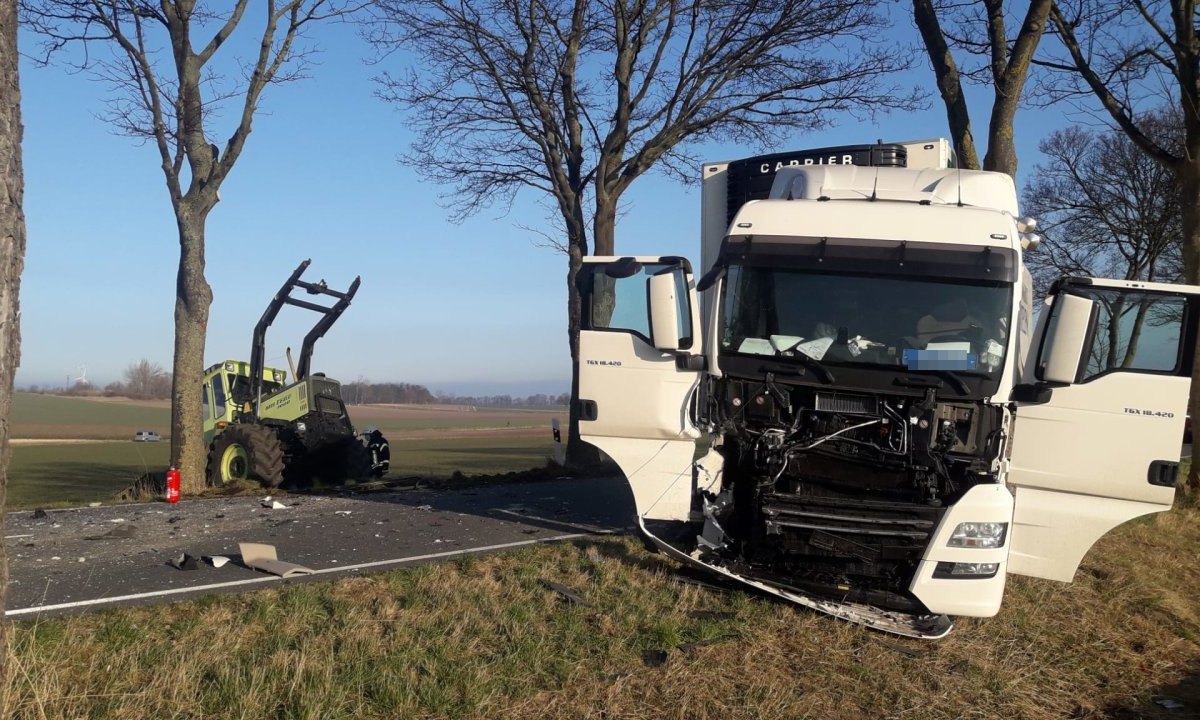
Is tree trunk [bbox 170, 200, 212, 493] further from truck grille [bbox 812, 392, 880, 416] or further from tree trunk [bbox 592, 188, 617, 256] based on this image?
truck grille [bbox 812, 392, 880, 416]

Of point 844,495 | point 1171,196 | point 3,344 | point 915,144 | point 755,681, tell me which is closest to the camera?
point 3,344

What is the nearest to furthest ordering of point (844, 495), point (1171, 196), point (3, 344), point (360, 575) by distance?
point (3, 344)
point (844, 495)
point (360, 575)
point (1171, 196)

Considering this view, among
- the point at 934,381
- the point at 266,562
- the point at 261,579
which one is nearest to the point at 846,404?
the point at 934,381

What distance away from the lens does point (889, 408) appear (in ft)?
22.0

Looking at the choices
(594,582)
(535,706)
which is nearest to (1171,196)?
(594,582)

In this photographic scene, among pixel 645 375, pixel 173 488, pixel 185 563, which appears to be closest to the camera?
pixel 185 563

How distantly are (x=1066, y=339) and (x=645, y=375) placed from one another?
9.62 ft

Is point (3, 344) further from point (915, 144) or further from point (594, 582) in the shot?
point (915, 144)

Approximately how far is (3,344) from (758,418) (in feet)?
15.7

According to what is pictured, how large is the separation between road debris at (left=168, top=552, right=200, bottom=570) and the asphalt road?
47 millimetres

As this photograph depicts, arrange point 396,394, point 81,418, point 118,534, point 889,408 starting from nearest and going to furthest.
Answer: point 889,408
point 118,534
point 81,418
point 396,394

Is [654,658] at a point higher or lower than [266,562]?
lower

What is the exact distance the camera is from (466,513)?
10750mm

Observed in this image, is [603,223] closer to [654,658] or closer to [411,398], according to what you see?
[654,658]
